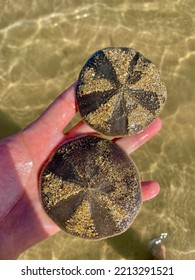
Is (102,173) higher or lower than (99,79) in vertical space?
lower

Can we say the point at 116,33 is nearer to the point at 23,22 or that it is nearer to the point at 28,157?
the point at 23,22

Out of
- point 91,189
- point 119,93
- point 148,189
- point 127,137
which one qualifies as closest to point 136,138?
point 127,137

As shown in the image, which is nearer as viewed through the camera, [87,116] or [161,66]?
[87,116]

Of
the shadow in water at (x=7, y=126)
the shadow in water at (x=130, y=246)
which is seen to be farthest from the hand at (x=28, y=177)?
the shadow in water at (x=7, y=126)

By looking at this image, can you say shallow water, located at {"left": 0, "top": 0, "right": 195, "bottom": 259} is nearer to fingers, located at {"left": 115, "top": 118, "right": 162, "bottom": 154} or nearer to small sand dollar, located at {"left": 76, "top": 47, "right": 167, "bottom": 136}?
fingers, located at {"left": 115, "top": 118, "right": 162, "bottom": 154}
